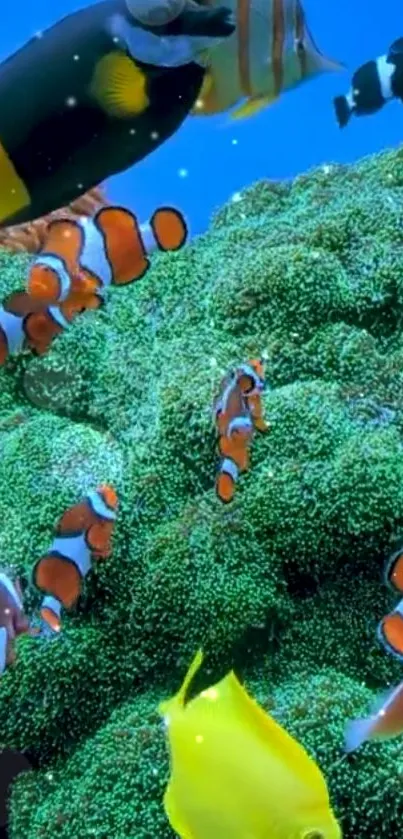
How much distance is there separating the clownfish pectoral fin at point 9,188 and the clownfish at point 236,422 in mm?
1379

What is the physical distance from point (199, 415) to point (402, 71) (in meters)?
0.95

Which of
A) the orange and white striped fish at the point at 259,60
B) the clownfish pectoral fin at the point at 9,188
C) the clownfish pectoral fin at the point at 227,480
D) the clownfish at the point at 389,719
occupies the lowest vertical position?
the clownfish pectoral fin at the point at 227,480

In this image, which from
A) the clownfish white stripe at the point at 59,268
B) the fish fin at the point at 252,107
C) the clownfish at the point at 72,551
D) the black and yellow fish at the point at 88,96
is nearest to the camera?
the black and yellow fish at the point at 88,96

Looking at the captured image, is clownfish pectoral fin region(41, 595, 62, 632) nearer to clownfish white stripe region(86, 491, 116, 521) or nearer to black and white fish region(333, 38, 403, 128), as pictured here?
clownfish white stripe region(86, 491, 116, 521)

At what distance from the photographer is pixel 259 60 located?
689 millimetres

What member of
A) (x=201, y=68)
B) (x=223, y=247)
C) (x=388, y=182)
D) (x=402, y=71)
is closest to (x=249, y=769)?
(x=201, y=68)

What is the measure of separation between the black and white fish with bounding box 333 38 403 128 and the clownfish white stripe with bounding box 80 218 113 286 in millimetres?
992

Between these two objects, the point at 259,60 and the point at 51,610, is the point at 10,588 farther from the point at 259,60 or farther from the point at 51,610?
the point at 259,60

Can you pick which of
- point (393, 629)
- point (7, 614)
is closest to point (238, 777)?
point (393, 629)

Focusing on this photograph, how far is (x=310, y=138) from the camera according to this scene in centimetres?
464

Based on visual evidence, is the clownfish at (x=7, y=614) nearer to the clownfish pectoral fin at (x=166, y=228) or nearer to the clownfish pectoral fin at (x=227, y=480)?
the clownfish pectoral fin at (x=227, y=480)

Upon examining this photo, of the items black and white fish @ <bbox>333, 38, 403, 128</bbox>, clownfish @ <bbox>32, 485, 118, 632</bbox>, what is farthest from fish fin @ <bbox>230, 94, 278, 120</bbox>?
black and white fish @ <bbox>333, 38, 403, 128</bbox>

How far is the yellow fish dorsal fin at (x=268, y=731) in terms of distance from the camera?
0.99m

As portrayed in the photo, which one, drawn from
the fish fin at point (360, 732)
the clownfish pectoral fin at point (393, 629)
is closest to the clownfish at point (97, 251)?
the clownfish pectoral fin at point (393, 629)
